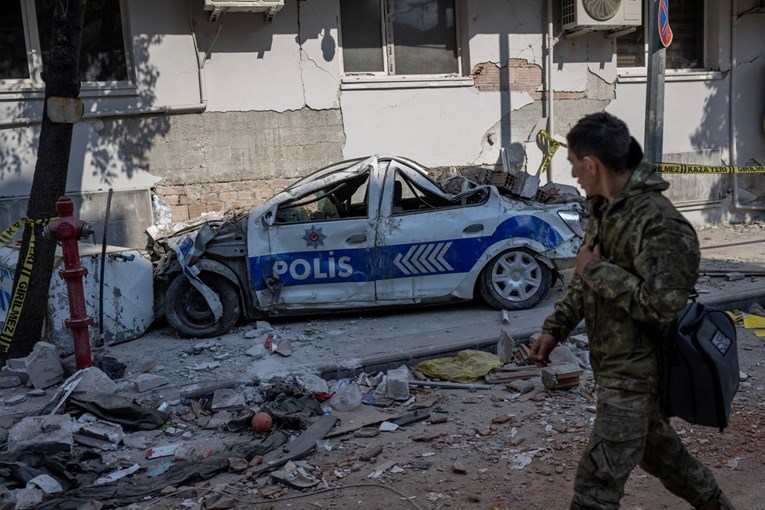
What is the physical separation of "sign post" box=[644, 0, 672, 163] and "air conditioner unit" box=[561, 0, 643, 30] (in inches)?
75.6

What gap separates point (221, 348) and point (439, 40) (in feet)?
21.2

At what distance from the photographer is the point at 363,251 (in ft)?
24.6

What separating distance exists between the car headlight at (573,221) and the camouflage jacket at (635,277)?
493cm

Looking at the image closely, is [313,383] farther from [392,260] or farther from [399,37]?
[399,37]

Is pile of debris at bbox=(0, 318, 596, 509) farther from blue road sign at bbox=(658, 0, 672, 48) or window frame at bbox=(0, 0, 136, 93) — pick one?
blue road sign at bbox=(658, 0, 672, 48)

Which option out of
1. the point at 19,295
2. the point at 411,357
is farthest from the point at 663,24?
the point at 19,295

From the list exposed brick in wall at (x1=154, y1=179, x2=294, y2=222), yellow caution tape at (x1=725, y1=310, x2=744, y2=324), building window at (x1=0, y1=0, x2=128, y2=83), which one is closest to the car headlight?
yellow caution tape at (x1=725, y1=310, x2=744, y2=324)

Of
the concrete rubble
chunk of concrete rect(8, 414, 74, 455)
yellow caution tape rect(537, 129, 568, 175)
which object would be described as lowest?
the concrete rubble

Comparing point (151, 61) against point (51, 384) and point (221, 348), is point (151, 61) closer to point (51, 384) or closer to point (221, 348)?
point (221, 348)

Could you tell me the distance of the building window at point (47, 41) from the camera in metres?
9.35

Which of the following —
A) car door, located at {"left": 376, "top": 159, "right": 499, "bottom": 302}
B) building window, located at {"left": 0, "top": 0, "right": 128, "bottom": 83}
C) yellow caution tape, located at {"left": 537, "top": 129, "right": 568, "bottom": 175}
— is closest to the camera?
car door, located at {"left": 376, "top": 159, "right": 499, "bottom": 302}

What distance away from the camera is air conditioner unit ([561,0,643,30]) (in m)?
11.1

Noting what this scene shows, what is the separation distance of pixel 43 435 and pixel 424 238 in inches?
158

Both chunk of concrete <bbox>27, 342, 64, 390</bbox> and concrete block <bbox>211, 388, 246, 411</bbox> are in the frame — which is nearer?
concrete block <bbox>211, 388, 246, 411</bbox>
